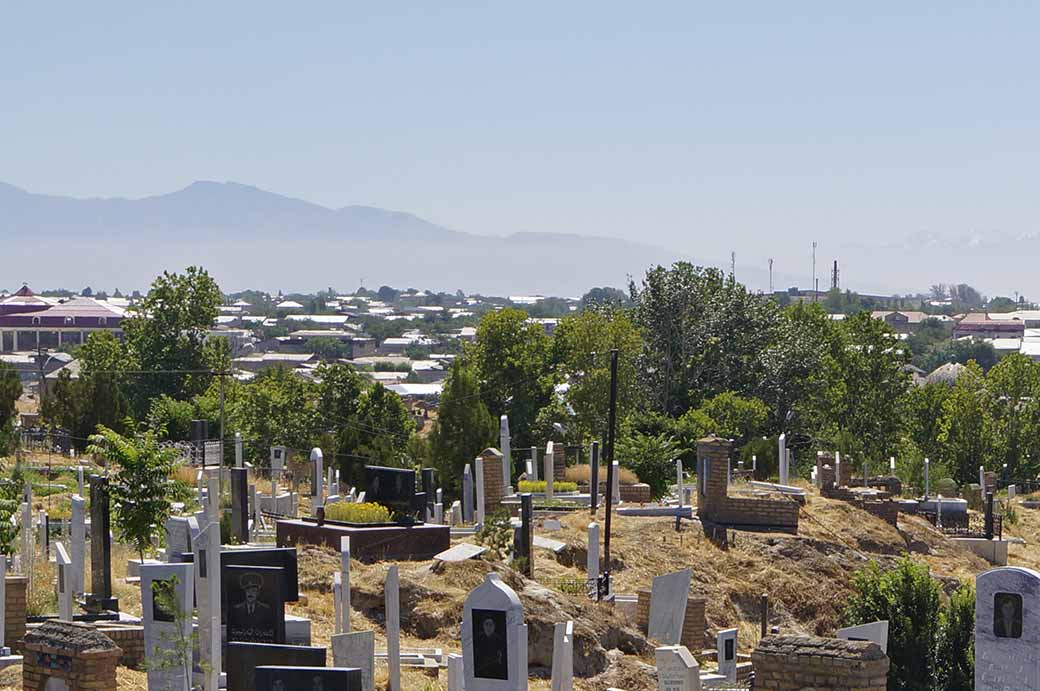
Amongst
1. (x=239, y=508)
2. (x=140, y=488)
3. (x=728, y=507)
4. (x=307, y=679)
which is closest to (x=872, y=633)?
(x=307, y=679)

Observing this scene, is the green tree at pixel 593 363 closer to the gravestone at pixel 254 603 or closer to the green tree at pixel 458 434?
the green tree at pixel 458 434

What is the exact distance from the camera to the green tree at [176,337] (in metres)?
66.5

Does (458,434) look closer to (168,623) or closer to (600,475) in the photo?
(600,475)

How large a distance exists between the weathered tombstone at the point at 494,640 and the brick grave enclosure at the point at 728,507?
15157 mm

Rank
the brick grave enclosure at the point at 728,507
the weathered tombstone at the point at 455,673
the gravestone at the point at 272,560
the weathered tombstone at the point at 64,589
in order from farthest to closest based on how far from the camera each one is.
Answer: the brick grave enclosure at the point at 728,507
the weathered tombstone at the point at 64,589
the gravestone at the point at 272,560
the weathered tombstone at the point at 455,673

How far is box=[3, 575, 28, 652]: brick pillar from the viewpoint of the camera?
656 inches

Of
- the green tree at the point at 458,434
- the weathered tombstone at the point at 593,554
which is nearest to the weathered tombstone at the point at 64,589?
the weathered tombstone at the point at 593,554

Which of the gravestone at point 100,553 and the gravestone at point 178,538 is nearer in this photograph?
the gravestone at point 178,538

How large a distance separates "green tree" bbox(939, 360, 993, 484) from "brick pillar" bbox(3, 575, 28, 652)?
48.5 metres

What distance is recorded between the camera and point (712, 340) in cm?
6378

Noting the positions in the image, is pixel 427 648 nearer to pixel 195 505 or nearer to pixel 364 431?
pixel 195 505

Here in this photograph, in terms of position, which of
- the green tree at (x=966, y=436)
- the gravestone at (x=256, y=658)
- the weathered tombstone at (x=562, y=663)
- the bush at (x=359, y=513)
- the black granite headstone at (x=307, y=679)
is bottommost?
the green tree at (x=966, y=436)

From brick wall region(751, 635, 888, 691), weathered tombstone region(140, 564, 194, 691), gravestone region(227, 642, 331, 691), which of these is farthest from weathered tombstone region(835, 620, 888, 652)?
weathered tombstone region(140, 564, 194, 691)

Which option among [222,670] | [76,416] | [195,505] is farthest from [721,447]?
[76,416]
